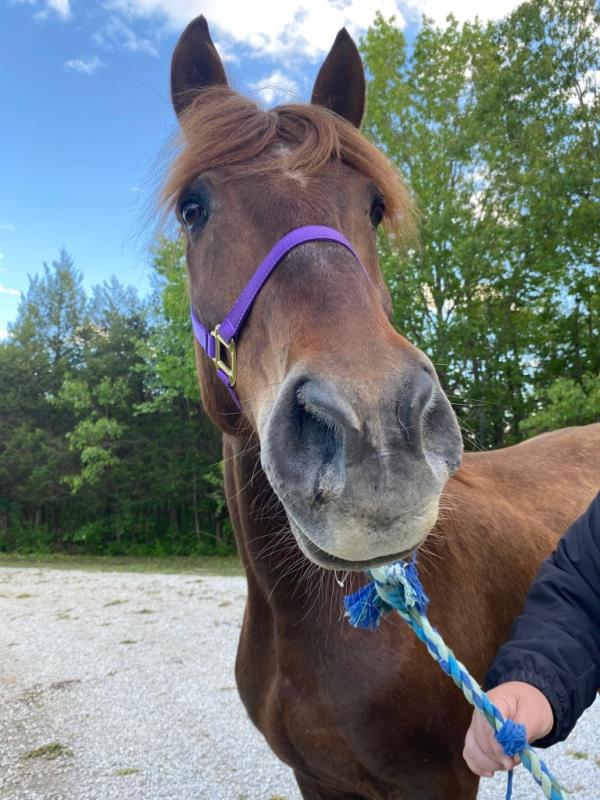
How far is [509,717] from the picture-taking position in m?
1.37

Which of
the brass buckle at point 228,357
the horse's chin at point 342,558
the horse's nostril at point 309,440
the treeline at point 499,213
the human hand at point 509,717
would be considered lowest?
the human hand at point 509,717

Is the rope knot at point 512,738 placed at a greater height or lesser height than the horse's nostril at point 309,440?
lesser

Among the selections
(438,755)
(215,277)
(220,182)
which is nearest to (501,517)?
(438,755)

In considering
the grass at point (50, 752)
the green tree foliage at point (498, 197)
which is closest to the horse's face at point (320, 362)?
the grass at point (50, 752)

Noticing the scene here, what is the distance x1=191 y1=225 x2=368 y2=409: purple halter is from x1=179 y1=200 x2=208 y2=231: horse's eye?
16.1 inches

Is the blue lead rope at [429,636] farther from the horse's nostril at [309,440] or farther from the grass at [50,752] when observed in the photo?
the grass at [50,752]

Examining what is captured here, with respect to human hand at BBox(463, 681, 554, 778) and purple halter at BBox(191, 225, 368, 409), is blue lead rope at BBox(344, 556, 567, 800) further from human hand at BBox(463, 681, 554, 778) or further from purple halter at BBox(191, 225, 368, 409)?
purple halter at BBox(191, 225, 368, 409)

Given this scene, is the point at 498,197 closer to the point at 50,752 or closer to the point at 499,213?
the point at 499,213

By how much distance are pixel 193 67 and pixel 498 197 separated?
49.6ft

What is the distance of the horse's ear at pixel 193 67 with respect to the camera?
2.49 metres

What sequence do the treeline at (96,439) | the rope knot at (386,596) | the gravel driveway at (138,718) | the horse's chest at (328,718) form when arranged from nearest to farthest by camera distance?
the rope knot at (386,596), the horse's chest at (328,718), the gravel driveway at (138,718), the treeline at (96,439)

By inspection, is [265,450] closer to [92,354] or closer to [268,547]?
[268,547]

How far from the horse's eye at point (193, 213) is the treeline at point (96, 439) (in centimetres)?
2033

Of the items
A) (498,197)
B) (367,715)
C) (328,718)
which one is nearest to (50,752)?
(328,718)
